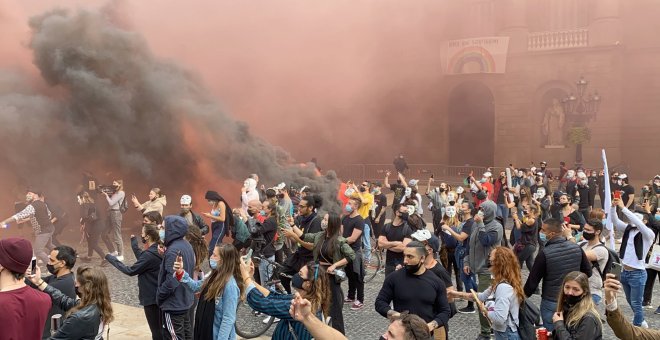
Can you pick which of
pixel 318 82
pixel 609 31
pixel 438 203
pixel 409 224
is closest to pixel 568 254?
pixel 409 224

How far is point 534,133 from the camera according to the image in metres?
24.1

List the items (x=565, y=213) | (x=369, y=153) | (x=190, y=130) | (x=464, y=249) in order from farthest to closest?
(x=369, y=153) → (x=190, y=130) → (x=565, y=213) → (x=464, y=249)

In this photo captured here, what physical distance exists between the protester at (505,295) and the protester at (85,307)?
2.16m

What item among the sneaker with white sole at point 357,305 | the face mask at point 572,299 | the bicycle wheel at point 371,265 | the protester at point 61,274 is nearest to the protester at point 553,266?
the face mask at point 572,299

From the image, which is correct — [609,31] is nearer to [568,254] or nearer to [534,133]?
[534,133]

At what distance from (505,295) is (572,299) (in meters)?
0.64

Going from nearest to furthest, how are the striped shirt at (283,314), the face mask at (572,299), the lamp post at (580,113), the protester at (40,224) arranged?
the striped shirt at (283,314), the face mask at (572,299), the protester at (40,224), the lamp post at (580,113)

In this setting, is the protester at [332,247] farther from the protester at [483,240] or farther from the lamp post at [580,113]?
the lamp post at [580,113]

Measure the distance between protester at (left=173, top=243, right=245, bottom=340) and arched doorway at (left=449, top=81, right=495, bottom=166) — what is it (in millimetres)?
23245

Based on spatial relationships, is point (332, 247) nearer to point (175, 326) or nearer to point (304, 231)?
point (304, 231)

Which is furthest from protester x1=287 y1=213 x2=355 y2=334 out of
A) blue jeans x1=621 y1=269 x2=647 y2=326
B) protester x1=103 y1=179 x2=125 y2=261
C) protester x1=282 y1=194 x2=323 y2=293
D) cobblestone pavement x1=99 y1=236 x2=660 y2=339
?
protester x1=103 y1=179 x2=125 y2=261

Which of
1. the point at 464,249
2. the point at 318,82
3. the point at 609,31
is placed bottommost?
the point at 464,249

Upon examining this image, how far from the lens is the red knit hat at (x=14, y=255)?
9.11ft

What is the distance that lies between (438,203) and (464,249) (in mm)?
4000
